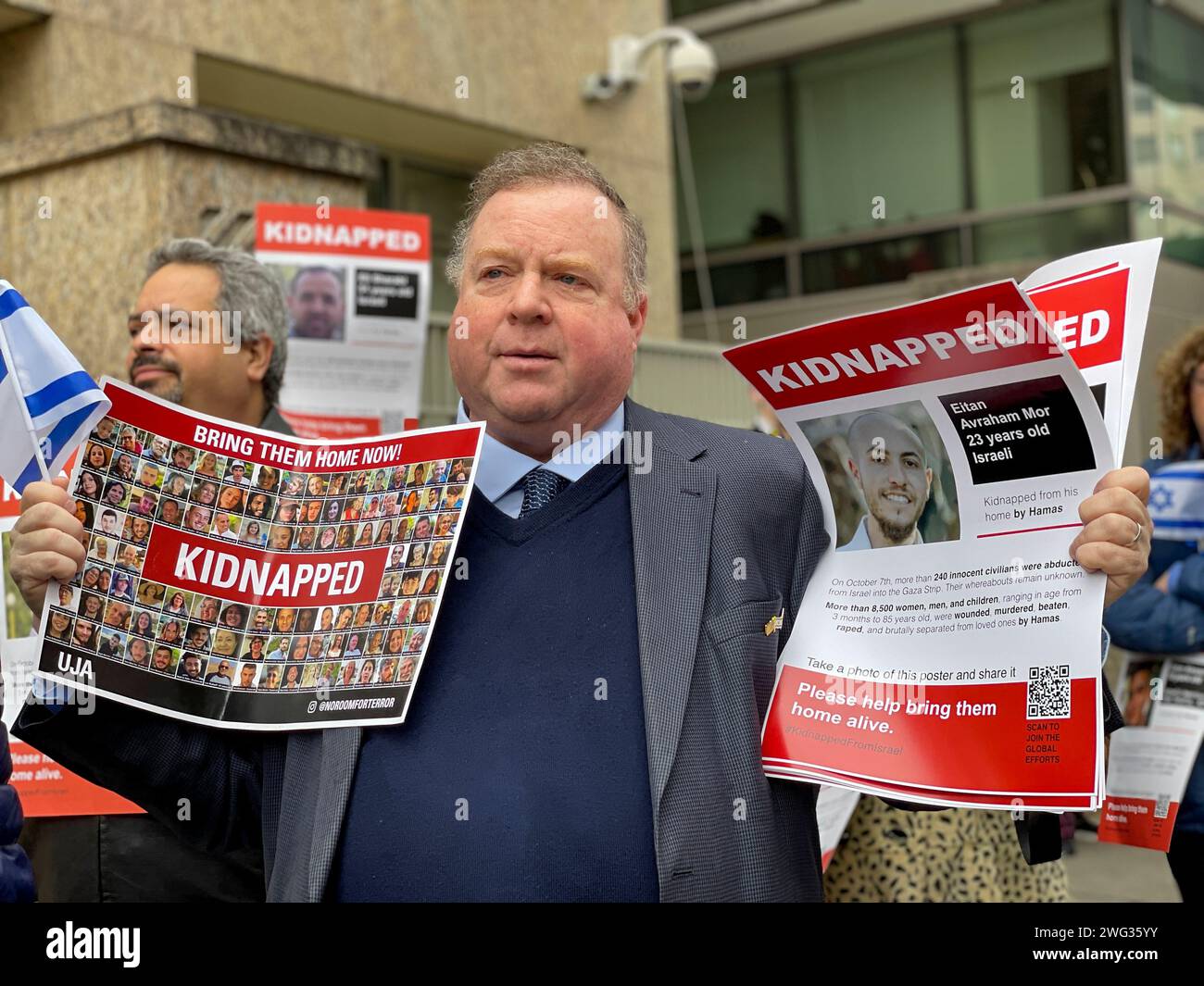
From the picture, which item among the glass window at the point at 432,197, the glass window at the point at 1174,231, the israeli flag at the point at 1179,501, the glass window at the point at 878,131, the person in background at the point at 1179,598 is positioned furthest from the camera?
the glass window at the point at 878,131

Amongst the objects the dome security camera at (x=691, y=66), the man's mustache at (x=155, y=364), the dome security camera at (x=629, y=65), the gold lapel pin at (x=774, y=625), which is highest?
the dome security camera at (x=629, y=65)

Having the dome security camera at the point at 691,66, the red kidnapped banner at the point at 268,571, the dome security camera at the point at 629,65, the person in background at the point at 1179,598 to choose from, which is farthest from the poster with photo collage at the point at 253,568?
the dome security camera at the point at 629,65

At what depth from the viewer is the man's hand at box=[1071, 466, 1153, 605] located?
1953mm

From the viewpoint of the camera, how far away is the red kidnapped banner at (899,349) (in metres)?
1.98

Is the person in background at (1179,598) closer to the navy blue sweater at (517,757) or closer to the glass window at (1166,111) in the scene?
the navy blue sweater at (517,757)

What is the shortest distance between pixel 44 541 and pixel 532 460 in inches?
31.7

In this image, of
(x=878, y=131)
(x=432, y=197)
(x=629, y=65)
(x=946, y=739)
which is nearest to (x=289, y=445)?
(x=946, y=739)

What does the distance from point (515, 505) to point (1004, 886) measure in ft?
7.55

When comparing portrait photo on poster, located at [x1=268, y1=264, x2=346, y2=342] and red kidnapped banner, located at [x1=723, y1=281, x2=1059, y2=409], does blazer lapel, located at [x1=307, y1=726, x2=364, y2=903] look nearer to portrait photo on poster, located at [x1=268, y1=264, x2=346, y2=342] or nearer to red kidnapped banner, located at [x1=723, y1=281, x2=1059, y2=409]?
A: red kidnapped banner, located at [x1=723, y1=281, x2=1059, y2=409]

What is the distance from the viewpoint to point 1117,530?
6.39 ft

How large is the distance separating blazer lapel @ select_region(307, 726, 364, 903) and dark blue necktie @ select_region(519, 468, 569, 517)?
49 cm

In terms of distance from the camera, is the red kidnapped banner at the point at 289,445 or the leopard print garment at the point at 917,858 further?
the leopard print garment at the point at 917,858

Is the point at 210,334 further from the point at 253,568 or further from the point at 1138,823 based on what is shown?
the point at 1138,823
